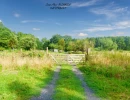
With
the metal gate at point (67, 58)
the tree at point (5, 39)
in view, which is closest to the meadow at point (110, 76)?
the metal gate at point (67, 58)

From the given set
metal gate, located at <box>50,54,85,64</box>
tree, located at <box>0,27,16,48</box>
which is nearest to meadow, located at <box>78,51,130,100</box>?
metal gate, located at <box>50,54,85,64</box>

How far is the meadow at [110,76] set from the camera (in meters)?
9.38

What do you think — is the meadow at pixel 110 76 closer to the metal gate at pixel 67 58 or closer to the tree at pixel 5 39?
the metal gate at pixel 67 58

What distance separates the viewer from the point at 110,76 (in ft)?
45.8

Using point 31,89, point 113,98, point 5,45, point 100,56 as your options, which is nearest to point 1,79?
point 31,89

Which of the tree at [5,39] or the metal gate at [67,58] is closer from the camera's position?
the metal gate at [67,58]

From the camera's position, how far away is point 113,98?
27.9 ft

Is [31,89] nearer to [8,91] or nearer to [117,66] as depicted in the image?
[8,91]

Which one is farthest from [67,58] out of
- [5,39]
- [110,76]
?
[5,39]

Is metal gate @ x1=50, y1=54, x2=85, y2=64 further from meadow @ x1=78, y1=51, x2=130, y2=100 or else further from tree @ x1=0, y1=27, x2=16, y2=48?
tree @ x1=0, y1=27, x2=16, y2=48

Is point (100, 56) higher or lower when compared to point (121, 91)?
higher

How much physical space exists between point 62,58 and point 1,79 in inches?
625

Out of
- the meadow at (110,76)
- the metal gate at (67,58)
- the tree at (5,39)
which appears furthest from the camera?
the tree at (5,39)

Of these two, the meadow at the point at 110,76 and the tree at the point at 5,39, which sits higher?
the tree at the point at 5,39
